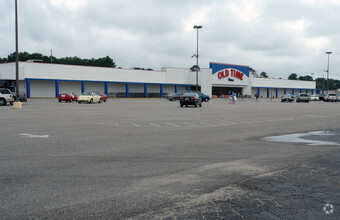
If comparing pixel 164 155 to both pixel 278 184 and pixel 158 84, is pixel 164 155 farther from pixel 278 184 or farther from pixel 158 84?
pixel 158 84

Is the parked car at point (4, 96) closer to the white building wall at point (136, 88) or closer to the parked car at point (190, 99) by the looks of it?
the parked car at point (190, 99)

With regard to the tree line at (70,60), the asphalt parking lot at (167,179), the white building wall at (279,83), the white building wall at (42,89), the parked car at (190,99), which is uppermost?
the tree line at (70,60)

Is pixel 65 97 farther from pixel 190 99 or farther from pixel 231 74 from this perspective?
pixel 231 74

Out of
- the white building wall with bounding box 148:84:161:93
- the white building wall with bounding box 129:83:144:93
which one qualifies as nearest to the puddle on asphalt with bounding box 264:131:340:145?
the white building wall with bounding box 129:83:144:93

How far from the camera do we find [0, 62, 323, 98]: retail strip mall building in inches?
2272

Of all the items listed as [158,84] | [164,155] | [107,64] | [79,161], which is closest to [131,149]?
[164,155]

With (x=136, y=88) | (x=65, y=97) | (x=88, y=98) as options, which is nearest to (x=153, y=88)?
(x=136, y=88)

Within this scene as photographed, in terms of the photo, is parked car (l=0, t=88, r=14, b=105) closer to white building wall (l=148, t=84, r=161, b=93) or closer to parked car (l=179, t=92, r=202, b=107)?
parked car (l=179, t=92, r=202, b=107)

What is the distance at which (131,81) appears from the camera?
235ft

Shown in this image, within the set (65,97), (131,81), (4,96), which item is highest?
(131,81)

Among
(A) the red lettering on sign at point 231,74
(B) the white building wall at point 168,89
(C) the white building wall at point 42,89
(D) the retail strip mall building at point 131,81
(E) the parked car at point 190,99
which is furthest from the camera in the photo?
(A) the red lettering on sign at point 231,74

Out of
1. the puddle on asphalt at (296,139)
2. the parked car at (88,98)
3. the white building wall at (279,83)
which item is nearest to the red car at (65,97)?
the parked car at (88,98)

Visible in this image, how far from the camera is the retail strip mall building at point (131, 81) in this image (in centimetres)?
5772

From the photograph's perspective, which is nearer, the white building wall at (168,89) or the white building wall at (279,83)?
the white building wall at (168,89)
